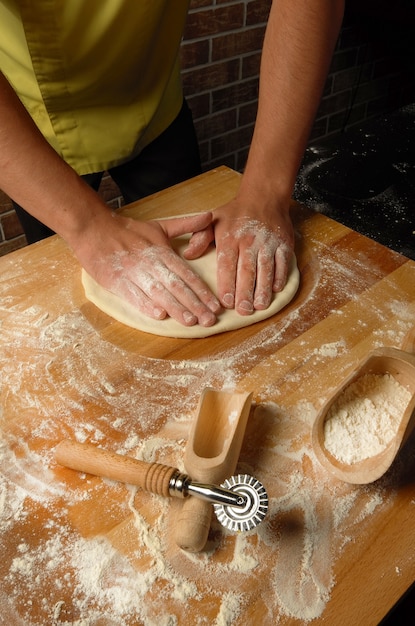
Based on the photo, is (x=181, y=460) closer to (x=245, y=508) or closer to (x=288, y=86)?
(x=245, y=508)

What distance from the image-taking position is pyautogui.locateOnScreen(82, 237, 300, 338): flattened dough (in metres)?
0.94

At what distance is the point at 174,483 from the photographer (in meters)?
0.64

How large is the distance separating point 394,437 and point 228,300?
0.39 m

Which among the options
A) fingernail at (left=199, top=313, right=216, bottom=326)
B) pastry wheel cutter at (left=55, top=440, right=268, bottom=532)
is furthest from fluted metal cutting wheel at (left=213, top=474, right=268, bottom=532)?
fingernail at (left=199, top=313, right=216, bottom=326)

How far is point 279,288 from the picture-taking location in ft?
3.31

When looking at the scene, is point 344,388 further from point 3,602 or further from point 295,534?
point 3,602

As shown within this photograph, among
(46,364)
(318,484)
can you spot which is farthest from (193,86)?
(318,484)

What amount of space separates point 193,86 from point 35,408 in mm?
1782

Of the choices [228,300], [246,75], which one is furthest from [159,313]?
[246,75]

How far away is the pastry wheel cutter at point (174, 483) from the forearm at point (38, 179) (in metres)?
0.45

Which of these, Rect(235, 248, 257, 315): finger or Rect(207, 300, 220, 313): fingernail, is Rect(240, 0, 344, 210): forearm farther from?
Rect(207, 300, 220, 313): fingernail

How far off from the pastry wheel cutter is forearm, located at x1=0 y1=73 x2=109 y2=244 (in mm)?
448

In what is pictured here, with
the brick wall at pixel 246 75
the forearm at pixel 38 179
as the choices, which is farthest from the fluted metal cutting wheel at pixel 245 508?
the brick wall at pixel 246 75

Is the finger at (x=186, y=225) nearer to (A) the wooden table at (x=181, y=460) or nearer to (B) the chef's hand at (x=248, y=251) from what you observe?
(B) the chef's hand at (x=248, y=251)
